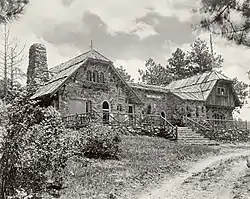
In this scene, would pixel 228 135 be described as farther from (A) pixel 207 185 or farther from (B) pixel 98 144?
(A) pixel 207 185

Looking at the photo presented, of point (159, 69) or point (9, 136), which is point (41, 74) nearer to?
point (9, 136)

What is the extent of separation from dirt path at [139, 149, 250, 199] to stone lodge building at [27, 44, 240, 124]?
10.0 m

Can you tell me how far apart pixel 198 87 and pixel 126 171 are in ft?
81.0

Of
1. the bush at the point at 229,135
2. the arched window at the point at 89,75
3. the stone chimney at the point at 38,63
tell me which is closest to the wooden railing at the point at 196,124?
the bush at the point at 229,135

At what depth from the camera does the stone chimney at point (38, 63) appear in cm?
2642

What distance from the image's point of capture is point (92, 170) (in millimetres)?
12617

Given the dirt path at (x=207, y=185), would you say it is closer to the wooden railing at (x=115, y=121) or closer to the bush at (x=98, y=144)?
the bush at (x=98, y=144)

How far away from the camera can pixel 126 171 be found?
12.9 m

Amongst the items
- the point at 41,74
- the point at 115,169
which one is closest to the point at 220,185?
the point at 115,169

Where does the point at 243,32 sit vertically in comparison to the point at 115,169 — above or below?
above

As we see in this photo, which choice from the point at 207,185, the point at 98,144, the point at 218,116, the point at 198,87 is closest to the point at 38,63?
the point at 98,144

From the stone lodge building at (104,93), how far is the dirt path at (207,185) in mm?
10025

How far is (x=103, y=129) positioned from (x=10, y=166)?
8122mm

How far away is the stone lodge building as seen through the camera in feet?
77.5
